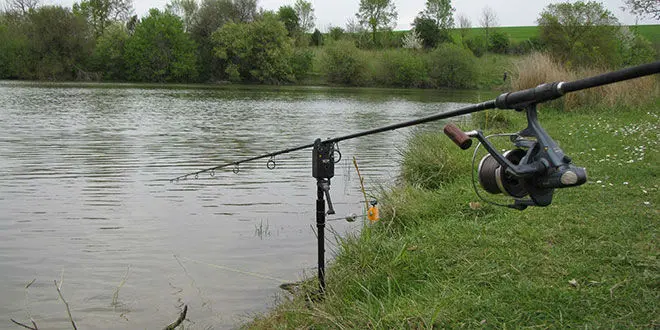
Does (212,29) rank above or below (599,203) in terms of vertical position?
above

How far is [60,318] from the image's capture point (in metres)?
4.61

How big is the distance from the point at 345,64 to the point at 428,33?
18.8 metres

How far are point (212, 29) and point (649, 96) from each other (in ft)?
201

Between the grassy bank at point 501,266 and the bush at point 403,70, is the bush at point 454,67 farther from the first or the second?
the grassy bank at point 501,266

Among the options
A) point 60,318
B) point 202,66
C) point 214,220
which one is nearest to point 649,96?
point 214,220

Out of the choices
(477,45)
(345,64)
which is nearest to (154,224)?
(345,64)

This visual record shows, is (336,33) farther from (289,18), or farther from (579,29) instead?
(579,29)

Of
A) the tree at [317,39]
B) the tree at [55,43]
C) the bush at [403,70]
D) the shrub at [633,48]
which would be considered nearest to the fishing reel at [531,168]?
the shrub at [633,48]

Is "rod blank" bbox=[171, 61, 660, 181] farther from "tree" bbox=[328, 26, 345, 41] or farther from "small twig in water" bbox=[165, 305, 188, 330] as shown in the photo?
"tree" bbox=[328, 26, 345, 41]

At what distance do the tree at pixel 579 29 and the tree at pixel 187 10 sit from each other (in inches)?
1679

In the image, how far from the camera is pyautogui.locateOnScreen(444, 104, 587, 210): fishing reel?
221 cm

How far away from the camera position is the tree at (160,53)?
62.9m

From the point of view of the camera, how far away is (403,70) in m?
63.6

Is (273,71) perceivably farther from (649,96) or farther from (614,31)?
(649,96)
